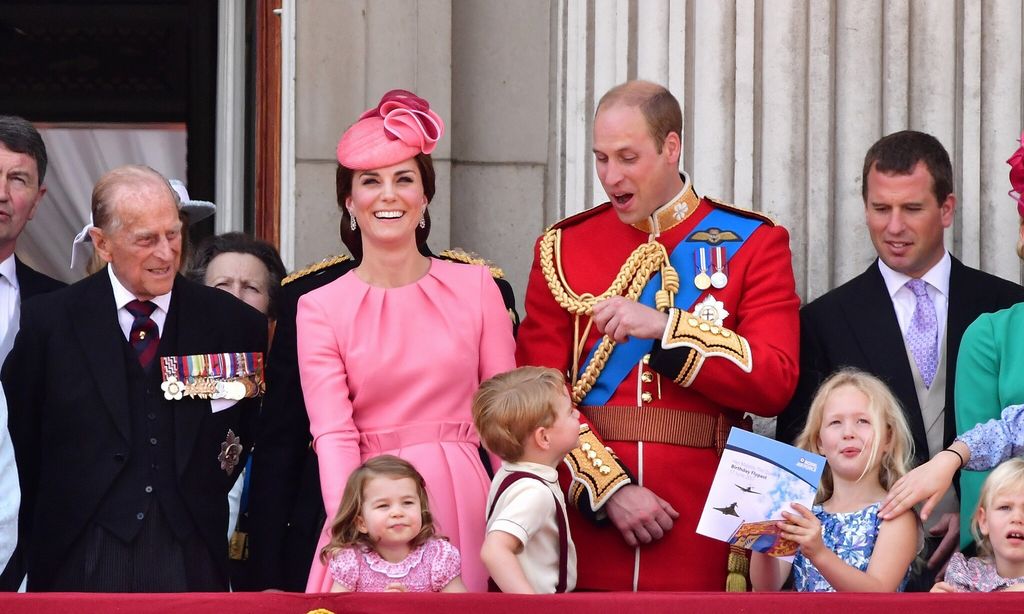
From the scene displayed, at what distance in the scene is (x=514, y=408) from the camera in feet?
14.7

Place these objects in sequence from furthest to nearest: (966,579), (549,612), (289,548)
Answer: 1. (289,548)
2. (966,579)
3. (549,612)

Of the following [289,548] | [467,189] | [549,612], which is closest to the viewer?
[549,612]

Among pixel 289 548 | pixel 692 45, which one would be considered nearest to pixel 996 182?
pixel 692 45

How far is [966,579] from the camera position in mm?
4516

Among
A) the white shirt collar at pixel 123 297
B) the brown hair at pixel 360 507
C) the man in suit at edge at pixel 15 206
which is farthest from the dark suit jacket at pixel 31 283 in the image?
the brown hair at pixel 360 507

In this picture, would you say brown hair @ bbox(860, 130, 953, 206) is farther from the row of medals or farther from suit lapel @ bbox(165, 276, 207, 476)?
suit lapel @ bbox(165, 276, 207, 476)

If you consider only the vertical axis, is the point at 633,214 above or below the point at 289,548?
above

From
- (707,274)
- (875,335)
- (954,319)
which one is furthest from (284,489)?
(954,319)

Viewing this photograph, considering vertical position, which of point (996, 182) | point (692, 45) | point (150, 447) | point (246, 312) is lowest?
point (150, 447)

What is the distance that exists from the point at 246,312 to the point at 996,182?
92.8 inches

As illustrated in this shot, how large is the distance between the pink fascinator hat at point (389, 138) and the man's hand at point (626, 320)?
0.62 metres

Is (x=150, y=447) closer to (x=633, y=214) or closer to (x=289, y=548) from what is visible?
(x=289, y=548)

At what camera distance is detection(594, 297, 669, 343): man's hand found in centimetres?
459

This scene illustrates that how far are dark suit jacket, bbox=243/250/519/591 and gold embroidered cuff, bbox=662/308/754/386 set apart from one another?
927 mm
